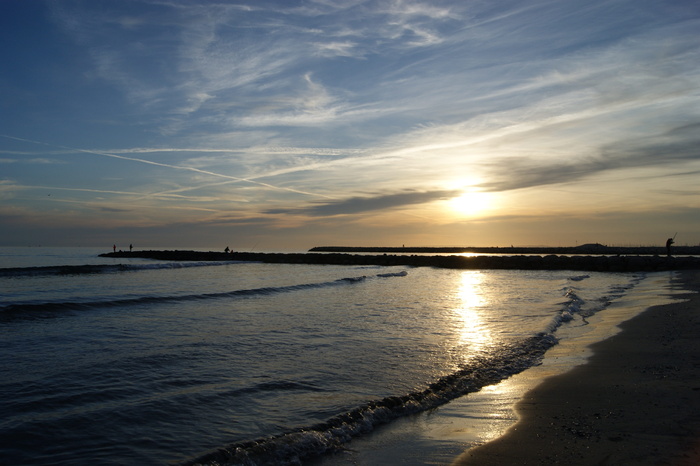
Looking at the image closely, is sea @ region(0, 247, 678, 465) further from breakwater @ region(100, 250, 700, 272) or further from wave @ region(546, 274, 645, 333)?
breakwater @ region(100, 250, 700, 272)

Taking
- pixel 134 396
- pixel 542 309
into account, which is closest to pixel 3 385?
pixel 134 396

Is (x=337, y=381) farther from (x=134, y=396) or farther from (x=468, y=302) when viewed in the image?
(x=468, y=302)

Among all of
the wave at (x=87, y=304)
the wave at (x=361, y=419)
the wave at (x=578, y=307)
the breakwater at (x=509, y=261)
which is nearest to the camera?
the wave at (x=361, y=419)

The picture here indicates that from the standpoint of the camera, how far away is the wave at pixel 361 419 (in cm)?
482

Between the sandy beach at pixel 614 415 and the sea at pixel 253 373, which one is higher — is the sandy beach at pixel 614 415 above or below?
above

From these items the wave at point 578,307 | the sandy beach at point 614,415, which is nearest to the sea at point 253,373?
the wave at point 578,307

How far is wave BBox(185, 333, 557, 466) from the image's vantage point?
15.8 feet

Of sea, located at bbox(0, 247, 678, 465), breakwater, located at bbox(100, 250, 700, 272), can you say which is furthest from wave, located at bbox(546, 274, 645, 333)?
breakwater, located at bbox(100, 250, 700, 272)

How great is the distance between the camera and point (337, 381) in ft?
24.6

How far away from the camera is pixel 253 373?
799 cm

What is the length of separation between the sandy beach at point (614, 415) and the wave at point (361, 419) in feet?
3.28

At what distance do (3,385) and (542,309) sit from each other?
15125 mm

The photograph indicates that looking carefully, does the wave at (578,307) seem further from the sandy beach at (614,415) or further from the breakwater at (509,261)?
the breakwater at (509,261)

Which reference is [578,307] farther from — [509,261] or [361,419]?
[509,261]
